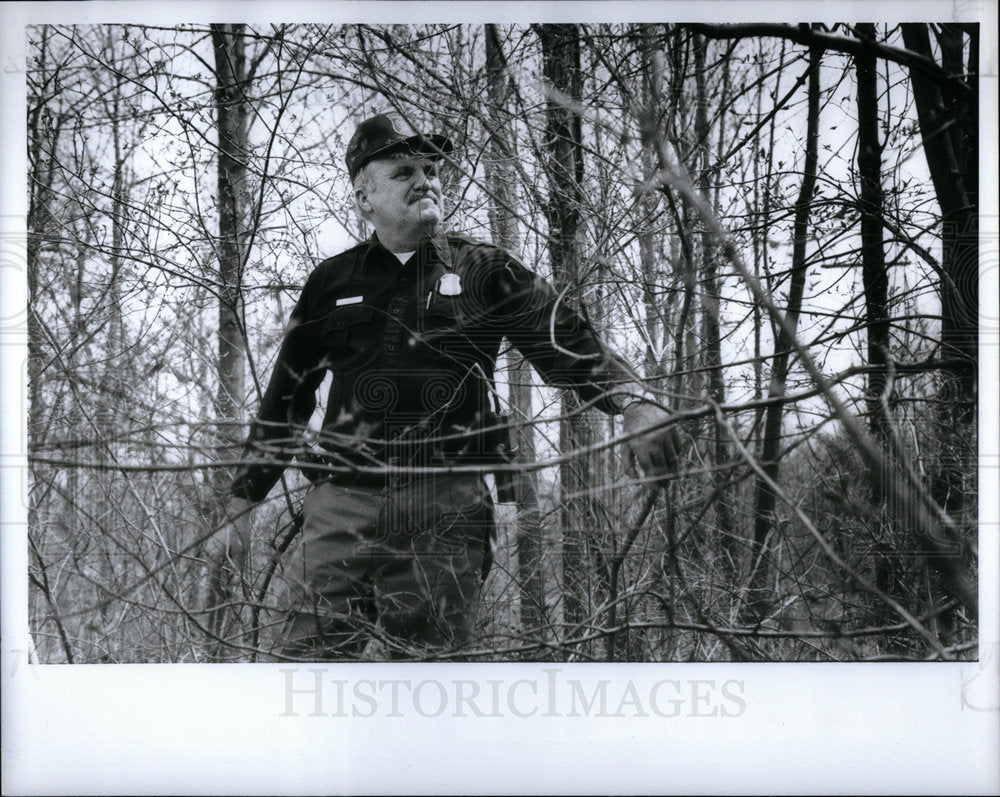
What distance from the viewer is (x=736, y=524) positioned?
361 cm

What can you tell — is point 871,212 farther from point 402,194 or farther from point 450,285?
point 402,194

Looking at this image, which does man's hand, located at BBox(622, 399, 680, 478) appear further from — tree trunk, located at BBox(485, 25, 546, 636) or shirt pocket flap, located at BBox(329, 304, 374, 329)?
shirt pocket flap, located at BBox(329, 304, 374, 329)

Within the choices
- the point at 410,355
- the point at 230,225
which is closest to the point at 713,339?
the point at 410,355

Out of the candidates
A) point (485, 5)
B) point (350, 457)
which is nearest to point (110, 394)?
point (350, 457)

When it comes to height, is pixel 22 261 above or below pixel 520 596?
above

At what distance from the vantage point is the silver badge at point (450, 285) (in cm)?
365

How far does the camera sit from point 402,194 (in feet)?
12.1

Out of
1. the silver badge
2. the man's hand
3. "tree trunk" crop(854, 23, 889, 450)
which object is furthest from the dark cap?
"tree trunk" crop(854, 23, 889, 450)

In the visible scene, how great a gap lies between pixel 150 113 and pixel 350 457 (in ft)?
4.35

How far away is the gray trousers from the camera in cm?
360

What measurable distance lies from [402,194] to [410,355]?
1.77ft

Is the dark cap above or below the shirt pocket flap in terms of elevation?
above

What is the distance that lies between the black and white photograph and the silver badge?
0.04ft

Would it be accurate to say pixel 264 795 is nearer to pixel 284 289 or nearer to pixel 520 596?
pixel 520 596
